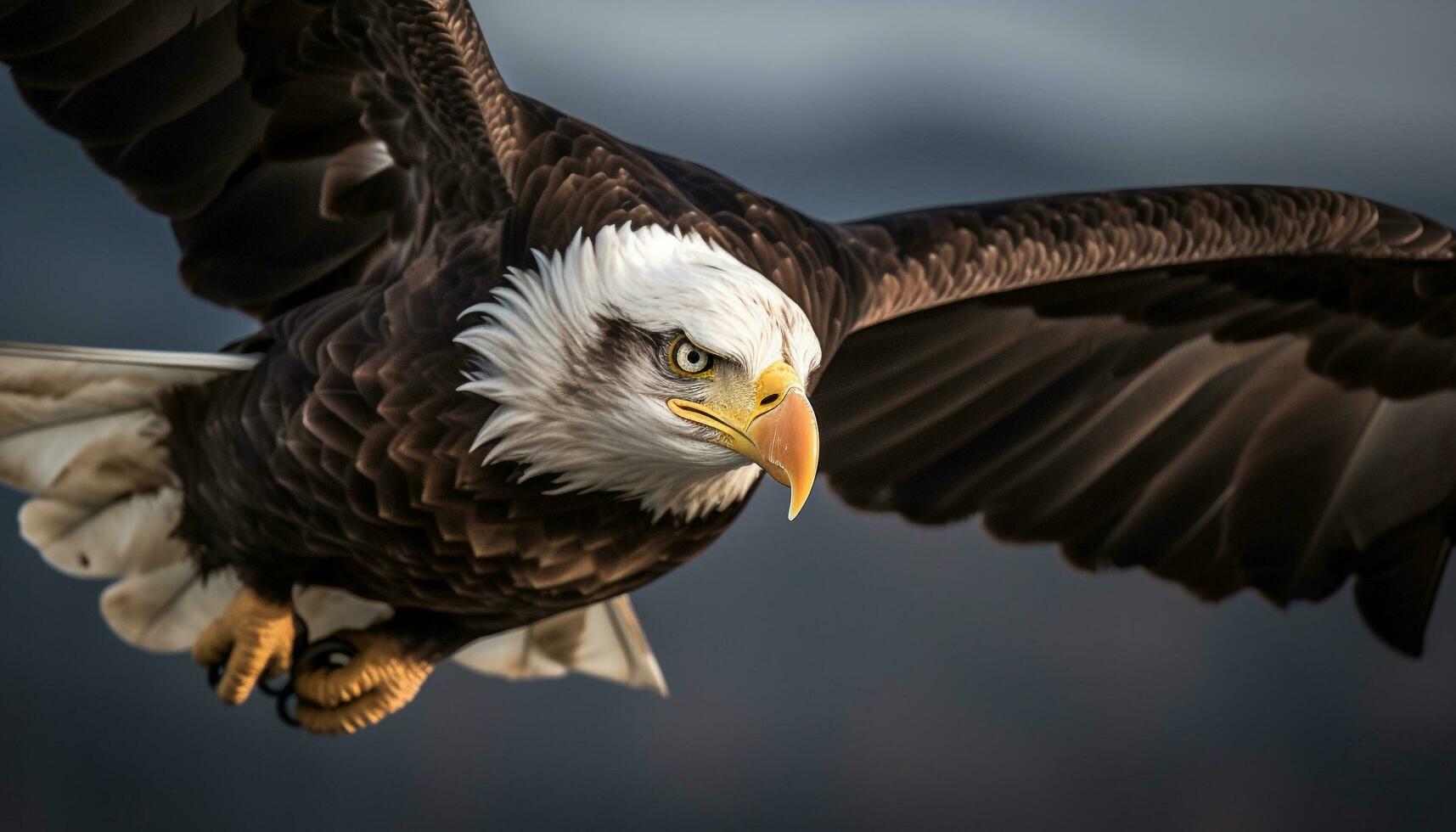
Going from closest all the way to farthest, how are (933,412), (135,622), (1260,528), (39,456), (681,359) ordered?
1. (681,359)
2. (39,456)
3. (135,622)
4. (933,412)
5. (1260,528)

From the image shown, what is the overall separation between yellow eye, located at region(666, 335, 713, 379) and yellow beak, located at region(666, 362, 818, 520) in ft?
0.11

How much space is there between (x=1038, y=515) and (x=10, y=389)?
5.72ft

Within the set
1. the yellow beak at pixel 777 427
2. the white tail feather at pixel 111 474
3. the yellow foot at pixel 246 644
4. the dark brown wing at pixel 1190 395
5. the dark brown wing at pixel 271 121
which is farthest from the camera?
the dark brown wing at pixel 1190 395

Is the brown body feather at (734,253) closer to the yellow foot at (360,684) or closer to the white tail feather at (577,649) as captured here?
the yellow foot at (360,684)

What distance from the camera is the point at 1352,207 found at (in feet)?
8.98

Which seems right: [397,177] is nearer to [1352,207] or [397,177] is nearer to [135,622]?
[135,622]

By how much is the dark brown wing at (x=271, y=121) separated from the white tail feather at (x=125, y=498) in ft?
0.66

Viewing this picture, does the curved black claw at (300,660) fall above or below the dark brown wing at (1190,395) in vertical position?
below

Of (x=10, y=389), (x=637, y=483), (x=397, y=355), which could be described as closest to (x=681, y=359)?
(x=637, y=483)

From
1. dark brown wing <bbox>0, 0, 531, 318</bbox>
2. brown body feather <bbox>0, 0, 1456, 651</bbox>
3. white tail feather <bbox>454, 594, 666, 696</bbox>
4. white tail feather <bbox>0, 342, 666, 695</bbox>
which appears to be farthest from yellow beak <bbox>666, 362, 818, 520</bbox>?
white tail feather <bbox>454, 594, 666, 696</bbox>

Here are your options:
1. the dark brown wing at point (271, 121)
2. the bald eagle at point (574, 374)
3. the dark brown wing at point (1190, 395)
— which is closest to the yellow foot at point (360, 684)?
the bald eagle at point (574, 374)

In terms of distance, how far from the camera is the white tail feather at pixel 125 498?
2.32m

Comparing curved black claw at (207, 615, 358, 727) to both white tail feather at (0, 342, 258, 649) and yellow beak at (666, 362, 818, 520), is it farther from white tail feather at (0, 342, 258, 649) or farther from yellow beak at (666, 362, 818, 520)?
yellow beak at (666, 362, 818, 520)

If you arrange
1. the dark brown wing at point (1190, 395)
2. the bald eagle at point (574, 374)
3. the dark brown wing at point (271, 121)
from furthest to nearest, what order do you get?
1. the dark brown wing at point (1190, 395)
2. the dark brown wing at point (271, 121)
3. the bald eagle at point (574, 374)
